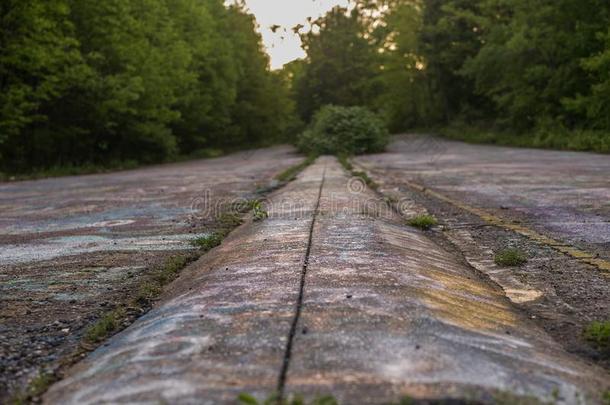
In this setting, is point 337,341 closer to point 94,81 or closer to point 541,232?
point 541,232

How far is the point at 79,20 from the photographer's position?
2250cm

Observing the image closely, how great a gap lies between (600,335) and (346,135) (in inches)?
1052

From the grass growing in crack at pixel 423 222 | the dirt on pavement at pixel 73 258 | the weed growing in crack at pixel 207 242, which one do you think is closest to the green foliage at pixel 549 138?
the dirt on pavement at pixel 73 258

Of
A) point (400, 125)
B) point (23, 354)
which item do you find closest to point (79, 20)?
point (23, 354)

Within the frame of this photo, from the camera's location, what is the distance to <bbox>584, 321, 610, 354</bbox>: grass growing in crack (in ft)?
8.13

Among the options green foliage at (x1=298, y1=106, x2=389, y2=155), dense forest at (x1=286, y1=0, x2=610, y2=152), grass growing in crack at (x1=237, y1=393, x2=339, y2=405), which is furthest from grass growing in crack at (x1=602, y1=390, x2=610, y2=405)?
green foliage at (x1=298, y1=106, x2=389, y2=155)

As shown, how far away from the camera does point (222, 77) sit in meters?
40.5

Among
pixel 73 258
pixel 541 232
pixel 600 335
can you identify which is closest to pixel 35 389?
pixel 600 335

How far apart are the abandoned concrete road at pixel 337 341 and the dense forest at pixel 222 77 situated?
17.1 m

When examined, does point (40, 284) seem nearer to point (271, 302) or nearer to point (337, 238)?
point (271, 302)

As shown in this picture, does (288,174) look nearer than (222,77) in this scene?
Yes

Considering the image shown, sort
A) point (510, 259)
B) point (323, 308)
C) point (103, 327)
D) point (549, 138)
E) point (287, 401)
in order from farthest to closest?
point (549, 138)
point (510, 259)
point (103, 327)
point (323, 308)
point (287, 401)

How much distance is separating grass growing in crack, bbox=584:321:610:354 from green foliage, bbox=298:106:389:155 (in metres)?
24.8

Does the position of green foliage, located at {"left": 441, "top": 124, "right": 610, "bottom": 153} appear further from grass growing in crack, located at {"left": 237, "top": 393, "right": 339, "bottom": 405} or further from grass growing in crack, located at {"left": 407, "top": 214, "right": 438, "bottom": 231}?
grass growing in crack, located at {"left": 237, "top": 393, "right": 339, "bottom": 405}
